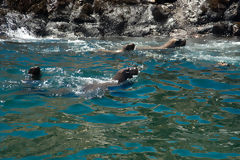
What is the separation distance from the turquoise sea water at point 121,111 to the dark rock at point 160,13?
32.5 feet

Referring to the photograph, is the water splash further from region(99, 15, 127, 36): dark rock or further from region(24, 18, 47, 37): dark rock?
region(99, 15, 127, 36): dark rock

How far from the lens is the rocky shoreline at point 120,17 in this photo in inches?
718

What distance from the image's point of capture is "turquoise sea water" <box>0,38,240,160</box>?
3.98 meters

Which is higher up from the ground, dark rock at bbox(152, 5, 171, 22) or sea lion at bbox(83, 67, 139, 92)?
dark rock at bbox(152, 5, 171, 22)

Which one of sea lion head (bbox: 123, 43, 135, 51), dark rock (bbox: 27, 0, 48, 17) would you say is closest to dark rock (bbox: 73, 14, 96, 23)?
dark rock (bbox: 27, 0, 48, 17)

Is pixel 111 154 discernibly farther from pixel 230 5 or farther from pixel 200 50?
pixel 230 5

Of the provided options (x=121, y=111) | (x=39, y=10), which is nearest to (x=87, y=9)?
(x=39, y=10)

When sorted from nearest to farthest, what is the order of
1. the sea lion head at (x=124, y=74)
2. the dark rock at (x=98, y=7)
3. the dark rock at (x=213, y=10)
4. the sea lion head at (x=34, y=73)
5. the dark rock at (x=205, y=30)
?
the sea lion head at (x=34, y=73), the sea lion head at (x=124, y=74), the dark rock at (x=205, y=30), the dark rock at (x=213, y=10), the dark rock at (x=98, y=7)

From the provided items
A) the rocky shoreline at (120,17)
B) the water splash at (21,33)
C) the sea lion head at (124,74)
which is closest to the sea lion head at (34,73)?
the sea lion head at (124,74)

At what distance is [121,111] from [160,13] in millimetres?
15308

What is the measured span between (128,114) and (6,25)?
49.5ft

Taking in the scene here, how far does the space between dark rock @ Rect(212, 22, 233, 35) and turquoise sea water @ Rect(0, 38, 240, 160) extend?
8.50 m

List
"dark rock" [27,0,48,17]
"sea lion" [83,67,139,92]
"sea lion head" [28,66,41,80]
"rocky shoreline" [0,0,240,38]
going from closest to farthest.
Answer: "sea lion" [83,67,139,92] → "sea lion head" [28,66,41,80] → "rocky shoreline" [0,0,240,38] → "dark rock" [27,0,48,17]

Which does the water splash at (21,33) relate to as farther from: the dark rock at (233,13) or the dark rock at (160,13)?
the dark rock at (233,13)
